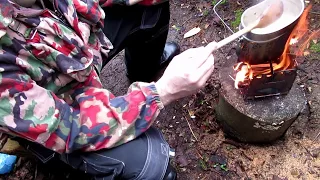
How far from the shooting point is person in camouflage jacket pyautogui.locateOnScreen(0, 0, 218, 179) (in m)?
1.26

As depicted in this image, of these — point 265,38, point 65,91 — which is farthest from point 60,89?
point 265,38

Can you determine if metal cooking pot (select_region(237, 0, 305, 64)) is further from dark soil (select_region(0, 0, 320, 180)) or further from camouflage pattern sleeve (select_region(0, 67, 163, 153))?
dark soil (select_region(0, 0, 320, 180))

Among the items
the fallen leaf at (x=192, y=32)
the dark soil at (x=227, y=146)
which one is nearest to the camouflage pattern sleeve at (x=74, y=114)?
the dark soil at (x=227, y=146)

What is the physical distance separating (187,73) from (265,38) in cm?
42

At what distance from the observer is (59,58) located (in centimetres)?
141

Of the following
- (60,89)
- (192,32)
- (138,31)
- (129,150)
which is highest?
(60,89)

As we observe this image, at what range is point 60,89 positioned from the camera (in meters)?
1.57

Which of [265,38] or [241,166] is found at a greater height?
[265,38]

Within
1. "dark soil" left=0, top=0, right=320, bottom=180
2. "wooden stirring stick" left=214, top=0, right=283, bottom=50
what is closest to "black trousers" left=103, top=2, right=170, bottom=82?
"dark soil" left=0, top=0, right=320, bottom=180

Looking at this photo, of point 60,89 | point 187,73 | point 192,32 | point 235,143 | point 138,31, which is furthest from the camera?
point 192,32

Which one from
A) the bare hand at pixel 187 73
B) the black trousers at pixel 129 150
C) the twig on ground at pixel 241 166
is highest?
the bare hand at pixel 187 73

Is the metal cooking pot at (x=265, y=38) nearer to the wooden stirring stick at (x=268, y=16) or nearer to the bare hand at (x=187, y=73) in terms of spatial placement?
the wooden stirring stick at (x=268, y=16)

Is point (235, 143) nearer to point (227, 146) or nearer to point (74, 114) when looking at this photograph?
point (227, 146)

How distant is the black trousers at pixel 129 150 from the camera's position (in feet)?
5.11
